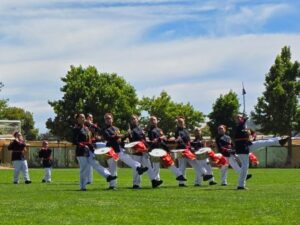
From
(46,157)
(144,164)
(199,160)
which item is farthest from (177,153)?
(46,157)

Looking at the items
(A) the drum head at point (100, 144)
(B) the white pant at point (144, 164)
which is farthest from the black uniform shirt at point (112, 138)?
(B) the white pant at point (144, 164)

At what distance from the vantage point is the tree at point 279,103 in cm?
7050

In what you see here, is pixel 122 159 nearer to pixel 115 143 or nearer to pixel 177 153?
pixel 115 143

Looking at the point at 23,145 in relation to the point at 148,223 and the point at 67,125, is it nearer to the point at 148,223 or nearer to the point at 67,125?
the point at 148,223

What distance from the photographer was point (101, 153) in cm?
2250

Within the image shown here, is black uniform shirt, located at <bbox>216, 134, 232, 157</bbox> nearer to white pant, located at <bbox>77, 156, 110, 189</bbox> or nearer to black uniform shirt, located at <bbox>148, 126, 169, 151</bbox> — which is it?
black uniform shirt, located at <bbox>148, 126, 169, 151</bbox>

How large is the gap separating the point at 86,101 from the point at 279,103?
2098 cm

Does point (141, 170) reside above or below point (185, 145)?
below

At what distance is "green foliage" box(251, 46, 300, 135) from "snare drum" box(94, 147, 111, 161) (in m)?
48.9

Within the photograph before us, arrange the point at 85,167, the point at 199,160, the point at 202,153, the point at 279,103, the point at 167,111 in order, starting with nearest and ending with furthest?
the point at 85,167
the point at 202,153
the point at 199,160
the point at 279,103
the point at 167,111

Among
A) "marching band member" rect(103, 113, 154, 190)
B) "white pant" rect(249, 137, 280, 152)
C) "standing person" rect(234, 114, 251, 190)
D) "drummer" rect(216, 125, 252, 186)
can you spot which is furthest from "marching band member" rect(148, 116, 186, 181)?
"standing person" rect(234, 114, 251, 190)

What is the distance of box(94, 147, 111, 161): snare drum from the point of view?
22500 millimetres

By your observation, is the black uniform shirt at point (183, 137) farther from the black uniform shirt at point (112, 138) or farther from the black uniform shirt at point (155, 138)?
the black uniform shirt at point (112, 138)

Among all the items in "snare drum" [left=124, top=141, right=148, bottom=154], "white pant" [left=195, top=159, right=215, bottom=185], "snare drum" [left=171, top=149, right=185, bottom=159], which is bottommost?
"white pant" [left=195, top=159, right=215, bottom=185]
